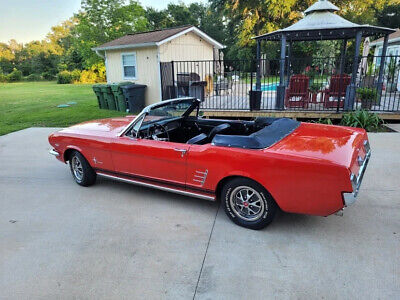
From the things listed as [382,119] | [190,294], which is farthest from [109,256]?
[382,119]

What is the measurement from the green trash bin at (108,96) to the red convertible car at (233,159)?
7.91 m

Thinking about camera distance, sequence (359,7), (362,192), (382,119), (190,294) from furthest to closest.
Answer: (359,7) < (382,119) < (362,192) < (190,294)

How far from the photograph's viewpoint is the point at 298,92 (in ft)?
29.0

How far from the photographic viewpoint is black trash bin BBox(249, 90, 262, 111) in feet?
28.2

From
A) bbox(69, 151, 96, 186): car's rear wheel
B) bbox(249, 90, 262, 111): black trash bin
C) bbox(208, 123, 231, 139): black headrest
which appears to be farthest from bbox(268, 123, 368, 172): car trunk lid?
bbox(249, 90, 262, 111): black trash bin

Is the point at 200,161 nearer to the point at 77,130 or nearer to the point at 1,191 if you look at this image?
the point at 77,130

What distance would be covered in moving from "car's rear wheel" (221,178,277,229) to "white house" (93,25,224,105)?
9400 millimetres

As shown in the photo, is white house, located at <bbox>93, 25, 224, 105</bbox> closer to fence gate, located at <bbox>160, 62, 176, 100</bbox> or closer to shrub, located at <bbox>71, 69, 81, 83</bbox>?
fence gate, located at <bbox>160, 62, 176, 100</bbox>

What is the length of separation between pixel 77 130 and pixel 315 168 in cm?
346

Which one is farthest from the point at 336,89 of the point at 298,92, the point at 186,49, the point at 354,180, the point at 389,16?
the point at 389,16

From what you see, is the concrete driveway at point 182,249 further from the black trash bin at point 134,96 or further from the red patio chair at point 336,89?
the black trash bin at point 134,96

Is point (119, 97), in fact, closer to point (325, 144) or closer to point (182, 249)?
point (182, 249)

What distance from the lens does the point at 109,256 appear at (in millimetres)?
2852

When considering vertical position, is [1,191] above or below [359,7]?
below
